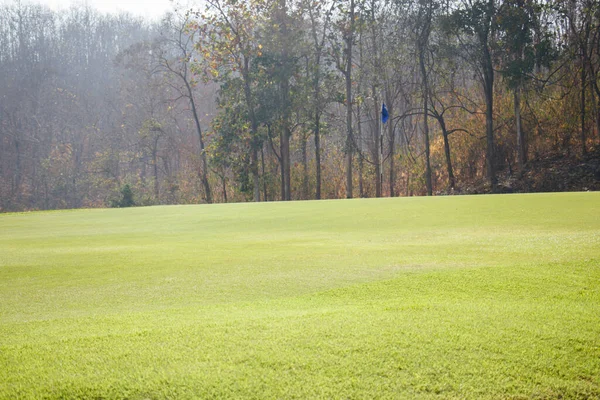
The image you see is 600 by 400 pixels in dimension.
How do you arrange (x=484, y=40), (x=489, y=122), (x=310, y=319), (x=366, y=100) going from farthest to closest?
(x=366, y=100)
(x=484, y=40)
(x=489, y=122)
(x=310, y=319)

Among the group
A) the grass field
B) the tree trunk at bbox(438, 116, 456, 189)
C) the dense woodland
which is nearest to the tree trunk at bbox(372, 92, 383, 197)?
the dense woodland

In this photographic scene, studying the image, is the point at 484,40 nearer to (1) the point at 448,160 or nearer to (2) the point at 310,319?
(1) the point at 448,160

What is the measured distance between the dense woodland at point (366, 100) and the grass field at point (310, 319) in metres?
14.4

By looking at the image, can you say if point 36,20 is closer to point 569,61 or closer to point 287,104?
point 287,104

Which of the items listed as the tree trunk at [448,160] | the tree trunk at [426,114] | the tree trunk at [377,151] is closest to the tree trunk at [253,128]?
the tree trunk at [377,151]

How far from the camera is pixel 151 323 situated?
2.05m

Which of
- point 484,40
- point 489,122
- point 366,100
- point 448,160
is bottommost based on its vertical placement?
point 448,160

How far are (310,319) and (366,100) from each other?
77.4 feet

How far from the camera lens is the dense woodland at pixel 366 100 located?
1853 cm

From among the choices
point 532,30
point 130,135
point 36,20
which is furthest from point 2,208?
point 532,30

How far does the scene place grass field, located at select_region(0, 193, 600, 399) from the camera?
155 centimetres

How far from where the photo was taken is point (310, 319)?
201 centimetres

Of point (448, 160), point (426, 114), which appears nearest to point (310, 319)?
point (448, 160)

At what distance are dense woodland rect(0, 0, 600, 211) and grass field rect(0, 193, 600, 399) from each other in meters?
14.4
